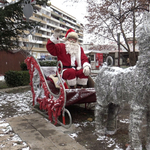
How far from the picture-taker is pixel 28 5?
5.30 metres

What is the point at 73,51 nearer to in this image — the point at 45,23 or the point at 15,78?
the point at 15,78

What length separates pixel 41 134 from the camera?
9.96ft

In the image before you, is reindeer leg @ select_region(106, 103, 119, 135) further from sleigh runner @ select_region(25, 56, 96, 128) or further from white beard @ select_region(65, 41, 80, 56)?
white beard @ select_region(65, 41, 80, 56)

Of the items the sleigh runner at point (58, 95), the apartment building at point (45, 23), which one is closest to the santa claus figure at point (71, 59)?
the sleigh runner at point (58, 95)

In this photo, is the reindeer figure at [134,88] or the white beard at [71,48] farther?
the white beard at [71,48]

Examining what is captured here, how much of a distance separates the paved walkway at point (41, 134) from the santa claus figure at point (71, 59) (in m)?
1.01

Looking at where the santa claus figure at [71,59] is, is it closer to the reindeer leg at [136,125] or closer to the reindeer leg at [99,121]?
the reindeer leg at [99,121]

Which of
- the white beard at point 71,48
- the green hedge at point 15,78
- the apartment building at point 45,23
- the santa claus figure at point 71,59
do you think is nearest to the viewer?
the santa claus figure at point 71,59

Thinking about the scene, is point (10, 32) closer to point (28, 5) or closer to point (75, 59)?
point (28, 5)

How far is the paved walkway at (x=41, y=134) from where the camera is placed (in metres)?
2.59

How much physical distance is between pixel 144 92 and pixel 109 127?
122cm

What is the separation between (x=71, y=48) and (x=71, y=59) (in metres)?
0.25

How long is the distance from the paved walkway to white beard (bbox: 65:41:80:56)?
1.62 m

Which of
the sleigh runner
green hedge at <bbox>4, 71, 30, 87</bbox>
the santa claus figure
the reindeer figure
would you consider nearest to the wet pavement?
the sleigh runner
